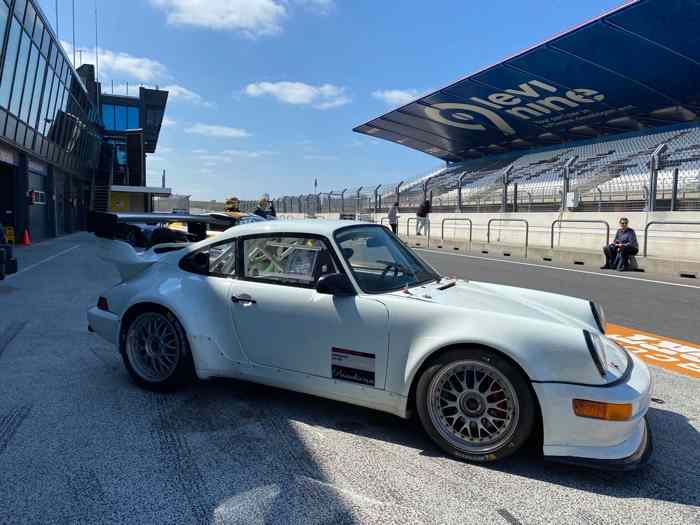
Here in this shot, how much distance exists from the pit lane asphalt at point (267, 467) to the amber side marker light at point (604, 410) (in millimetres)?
379

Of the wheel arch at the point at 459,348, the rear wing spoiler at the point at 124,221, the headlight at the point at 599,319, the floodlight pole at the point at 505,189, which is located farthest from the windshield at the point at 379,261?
the floodlight pole at the point at 505,189

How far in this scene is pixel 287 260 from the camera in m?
3.68

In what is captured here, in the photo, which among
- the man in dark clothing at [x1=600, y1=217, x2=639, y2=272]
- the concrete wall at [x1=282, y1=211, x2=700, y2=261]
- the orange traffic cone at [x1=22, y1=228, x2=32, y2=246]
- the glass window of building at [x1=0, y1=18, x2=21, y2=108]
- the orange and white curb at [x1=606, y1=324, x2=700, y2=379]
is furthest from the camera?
the orange traffic cone at [x1=22, y1=228, x2=32, y2=246]

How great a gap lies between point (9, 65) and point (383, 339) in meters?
19.6

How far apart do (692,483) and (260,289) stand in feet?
9.00

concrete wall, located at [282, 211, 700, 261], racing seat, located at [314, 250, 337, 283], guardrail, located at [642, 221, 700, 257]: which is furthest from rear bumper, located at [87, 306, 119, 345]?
concrete wall, located at [282, 211, 700, 261]

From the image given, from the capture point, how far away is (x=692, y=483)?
271cm

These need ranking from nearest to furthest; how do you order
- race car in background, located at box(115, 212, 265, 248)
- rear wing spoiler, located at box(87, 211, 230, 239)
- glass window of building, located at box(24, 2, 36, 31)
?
1. rear wing spoiler, located at box(87, 211, 230, 239)
2. race car in background, located at box(115, 212, 265, 248)
3. glass window of building, located at box(24, 2, 36, 31)

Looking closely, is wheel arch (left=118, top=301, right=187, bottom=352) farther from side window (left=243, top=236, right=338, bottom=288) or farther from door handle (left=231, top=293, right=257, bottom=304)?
side window (left=243, top=236, right=338, bottom=288)

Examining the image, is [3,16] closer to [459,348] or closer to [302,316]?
[302,316]

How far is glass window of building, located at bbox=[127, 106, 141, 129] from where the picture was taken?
5144 cm

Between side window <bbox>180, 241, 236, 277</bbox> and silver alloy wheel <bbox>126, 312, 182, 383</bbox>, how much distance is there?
444 mm

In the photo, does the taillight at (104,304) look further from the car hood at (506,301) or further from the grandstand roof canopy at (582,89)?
the grandstand roof canopy at (582,89)

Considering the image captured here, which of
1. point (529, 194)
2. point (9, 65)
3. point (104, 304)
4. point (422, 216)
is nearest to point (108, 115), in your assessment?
point (9, 65)
